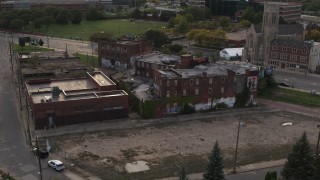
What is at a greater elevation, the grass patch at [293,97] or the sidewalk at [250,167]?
the grass patch at [293,97]

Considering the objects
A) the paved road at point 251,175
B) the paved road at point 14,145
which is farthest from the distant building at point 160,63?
the paved road at point 251,175

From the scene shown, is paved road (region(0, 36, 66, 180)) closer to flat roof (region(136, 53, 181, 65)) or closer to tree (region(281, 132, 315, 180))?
tree (region(281, 132, 315, 180))

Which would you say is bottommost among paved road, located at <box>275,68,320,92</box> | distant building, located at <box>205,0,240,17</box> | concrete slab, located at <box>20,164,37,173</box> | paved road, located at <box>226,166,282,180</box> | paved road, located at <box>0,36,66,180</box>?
paved road, located at <box>226,166,282,180</box>

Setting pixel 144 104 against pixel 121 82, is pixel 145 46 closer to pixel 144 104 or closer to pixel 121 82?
pixel 121 82

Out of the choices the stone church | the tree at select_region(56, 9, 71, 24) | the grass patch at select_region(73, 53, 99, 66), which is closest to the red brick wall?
the grass patch at select_region(73, 53, 99, 66)

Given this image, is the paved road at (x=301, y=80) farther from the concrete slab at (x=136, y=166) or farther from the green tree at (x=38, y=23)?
the green tree at (x=38, y=23)
